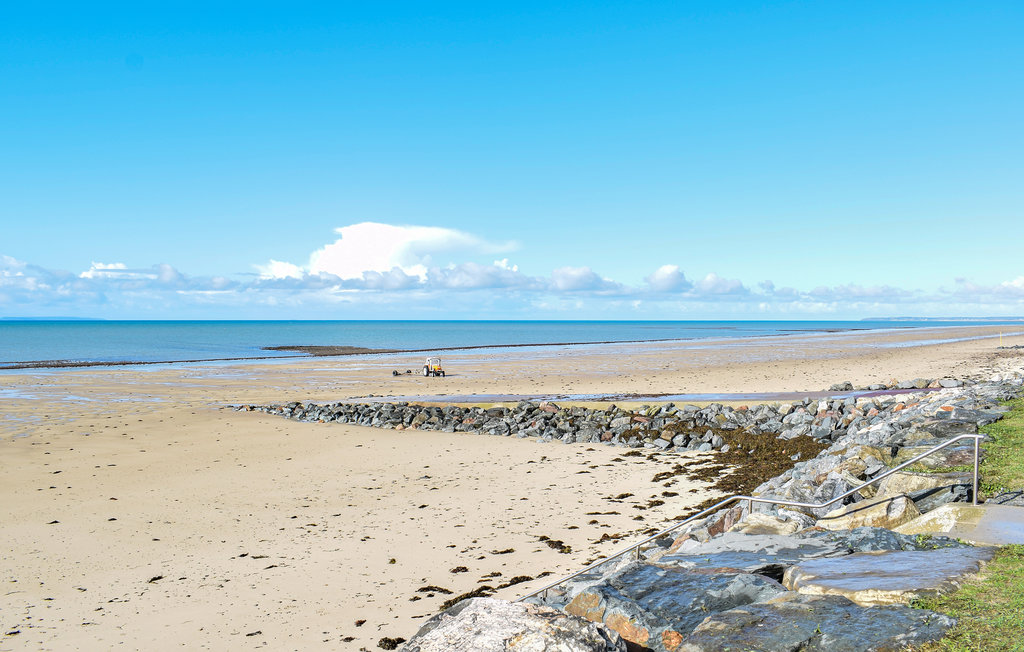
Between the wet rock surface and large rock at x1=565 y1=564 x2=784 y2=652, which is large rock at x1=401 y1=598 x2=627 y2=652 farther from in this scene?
large rock at x1=565 y1=564 x2=784 y2=652

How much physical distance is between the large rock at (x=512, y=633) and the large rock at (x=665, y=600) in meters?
0.72

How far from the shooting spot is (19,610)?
7.53 metres

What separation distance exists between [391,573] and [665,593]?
4.38 metres

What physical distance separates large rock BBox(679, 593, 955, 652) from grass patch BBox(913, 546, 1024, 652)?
0.10 m

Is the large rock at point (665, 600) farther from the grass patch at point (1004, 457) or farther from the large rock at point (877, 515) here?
the grass patch at point (1004, 457)

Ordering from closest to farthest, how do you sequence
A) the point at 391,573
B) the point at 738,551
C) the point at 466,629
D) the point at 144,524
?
the point at 466,629, the point at 738,551, the point at 391,573, the point at 144,524

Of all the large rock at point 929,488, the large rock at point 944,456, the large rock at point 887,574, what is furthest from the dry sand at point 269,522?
the large rock at point 887,574

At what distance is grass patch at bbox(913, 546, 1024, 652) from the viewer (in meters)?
3.53

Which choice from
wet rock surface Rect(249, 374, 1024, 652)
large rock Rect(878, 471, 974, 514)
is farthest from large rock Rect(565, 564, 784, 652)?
large rock Rect(878, 471, 974, 514)

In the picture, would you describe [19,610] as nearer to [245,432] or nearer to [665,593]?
[665,593]

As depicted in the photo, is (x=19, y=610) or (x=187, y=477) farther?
(x=187, y=477)

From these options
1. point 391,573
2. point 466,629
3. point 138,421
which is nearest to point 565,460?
point 391,573

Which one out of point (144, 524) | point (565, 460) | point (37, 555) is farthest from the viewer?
point (565, 460)

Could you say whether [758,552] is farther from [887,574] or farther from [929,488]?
[929,488]
